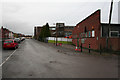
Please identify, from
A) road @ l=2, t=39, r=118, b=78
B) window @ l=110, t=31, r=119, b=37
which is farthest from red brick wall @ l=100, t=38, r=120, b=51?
road @ l=2, t=39, r=118, b=78

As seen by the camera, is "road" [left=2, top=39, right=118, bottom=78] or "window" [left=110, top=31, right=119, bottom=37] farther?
"window" [left=110, top=31, right=119, bottom=37]

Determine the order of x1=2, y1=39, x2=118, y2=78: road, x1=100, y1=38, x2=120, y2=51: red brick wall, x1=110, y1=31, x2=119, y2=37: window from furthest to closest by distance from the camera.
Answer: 1. x1=110, y1=31, x2=119, y2=37: window
2. x1=100, y1=38, x2=120, y2=51: red brick wall
3. x1=2, y1=39, x2=118, y2=78: road

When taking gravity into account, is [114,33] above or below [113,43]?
above

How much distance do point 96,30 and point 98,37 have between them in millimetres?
1204

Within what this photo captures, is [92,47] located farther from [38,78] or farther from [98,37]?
[38,78]

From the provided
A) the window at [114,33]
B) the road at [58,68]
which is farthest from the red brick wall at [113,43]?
the road at [58,68]

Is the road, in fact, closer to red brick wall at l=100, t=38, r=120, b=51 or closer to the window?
red brick wall at l=100, t=38, r=120, b=51

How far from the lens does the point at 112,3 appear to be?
40.5 ft

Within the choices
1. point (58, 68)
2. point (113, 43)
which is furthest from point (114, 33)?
point (58, 68)

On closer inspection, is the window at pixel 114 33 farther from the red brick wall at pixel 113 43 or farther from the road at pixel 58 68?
the road at pixel 58 68

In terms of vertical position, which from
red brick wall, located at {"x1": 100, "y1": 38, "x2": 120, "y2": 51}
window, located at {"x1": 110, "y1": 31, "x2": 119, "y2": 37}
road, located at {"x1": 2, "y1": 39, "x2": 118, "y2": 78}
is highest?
window, located at {"x1": 110, "y1": 31, "x2": 119, "y2": 37}

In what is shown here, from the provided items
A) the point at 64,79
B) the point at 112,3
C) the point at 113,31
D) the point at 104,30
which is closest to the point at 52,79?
the point at 64,79

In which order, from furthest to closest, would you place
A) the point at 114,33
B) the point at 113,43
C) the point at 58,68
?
the point at 114,33 < the point at 113,43 < the point at 58,68

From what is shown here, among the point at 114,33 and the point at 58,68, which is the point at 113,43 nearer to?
the point at 114,33
